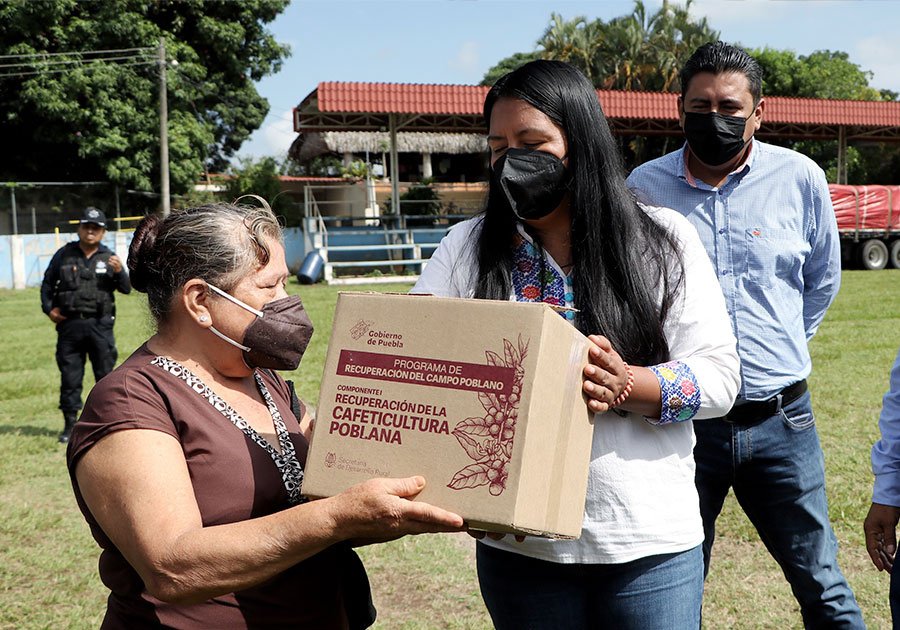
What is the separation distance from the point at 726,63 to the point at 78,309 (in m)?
5.77

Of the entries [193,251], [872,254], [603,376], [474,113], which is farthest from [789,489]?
[872,254]

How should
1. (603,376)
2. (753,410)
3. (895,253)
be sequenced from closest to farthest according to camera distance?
(603,376)
(753,410)
(895,253)

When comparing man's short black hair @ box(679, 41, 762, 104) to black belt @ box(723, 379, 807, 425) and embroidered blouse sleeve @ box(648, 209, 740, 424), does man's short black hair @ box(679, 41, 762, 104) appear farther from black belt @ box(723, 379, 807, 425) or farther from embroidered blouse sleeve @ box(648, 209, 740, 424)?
embroidered blouse sleeve @ box(648, 209, 740, 424)

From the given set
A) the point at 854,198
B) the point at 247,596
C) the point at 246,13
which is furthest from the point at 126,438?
the point at 246,13

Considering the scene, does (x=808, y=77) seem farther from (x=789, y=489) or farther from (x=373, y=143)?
(x=789, y=489)

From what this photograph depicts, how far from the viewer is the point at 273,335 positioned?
6.42 ft

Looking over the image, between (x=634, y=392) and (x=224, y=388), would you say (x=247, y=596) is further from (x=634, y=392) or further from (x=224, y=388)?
(x=634, y=392)

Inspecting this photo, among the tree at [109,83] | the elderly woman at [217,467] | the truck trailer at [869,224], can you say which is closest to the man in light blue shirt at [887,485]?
the elderly woman at [217,467]

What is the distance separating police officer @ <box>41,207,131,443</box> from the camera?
22.6ft

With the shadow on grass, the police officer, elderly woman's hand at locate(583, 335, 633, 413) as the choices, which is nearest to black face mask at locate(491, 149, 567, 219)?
elderly woman's hand at locate(583, 335, 633, 413)

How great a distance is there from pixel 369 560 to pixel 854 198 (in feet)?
65.5

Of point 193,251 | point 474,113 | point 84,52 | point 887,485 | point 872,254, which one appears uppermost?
point 84,52

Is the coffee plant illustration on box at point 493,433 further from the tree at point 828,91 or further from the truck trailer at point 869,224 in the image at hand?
the tree at point 828,91

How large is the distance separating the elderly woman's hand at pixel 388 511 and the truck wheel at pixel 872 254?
22.4m
